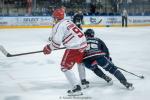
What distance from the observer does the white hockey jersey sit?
15.1ft

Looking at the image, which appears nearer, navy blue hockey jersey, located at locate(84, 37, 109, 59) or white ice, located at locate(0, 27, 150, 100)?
white ice, located at locate(0, 27, 150, 100)

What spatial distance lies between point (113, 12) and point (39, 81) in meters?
14.8

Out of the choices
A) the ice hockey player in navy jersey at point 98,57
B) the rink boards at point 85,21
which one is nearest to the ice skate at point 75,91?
the ice hockey player in navy jersey at point 98,57

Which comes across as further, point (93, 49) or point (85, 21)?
point (85, 21)

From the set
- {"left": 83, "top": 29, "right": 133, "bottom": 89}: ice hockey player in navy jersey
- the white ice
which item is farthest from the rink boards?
{"left": 83, "top": 29, "right": 133, "bottom": 89}: ice hockey player in navy jersey

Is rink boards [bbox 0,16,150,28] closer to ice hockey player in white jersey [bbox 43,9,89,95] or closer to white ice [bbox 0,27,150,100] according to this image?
white ice [bbox 0,27,150,100]

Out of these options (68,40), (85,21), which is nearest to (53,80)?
(68,40)

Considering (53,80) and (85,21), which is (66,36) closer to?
(53,80)

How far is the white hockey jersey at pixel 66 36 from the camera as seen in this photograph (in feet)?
15.1

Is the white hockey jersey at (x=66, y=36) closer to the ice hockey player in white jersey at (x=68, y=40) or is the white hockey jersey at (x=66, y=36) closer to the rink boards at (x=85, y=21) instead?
the ice hockey player in white jersey at (x=68, y=40)

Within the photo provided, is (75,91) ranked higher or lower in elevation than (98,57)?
lower

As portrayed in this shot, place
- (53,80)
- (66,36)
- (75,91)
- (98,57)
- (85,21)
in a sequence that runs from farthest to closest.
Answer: (85,21) → (53,80) → (98,57) → (75,91) → (66,36)

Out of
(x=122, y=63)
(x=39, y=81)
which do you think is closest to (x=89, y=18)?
(x=122, y=63)

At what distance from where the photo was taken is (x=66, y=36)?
185 inches
